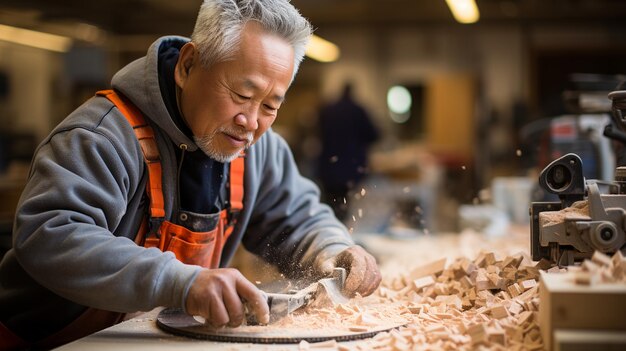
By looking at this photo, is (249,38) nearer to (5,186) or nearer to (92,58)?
(5,186)

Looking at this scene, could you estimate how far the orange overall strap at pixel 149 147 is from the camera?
202cm

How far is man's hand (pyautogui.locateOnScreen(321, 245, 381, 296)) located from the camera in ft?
6.86

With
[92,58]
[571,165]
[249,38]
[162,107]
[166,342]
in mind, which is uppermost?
[92,58]

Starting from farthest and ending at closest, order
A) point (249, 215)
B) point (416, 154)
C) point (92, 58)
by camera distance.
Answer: point (92, 58), point (416, 154), point (249, 215)

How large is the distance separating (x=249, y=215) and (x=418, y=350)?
0.99 meters

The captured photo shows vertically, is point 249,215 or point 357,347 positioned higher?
point 249,215

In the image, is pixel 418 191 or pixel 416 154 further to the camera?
pixel 416 154

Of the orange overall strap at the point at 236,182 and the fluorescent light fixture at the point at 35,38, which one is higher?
the fluorescent light fixture at the point at 35,38

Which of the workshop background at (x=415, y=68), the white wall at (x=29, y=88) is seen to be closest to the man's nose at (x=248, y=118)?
the workshop background at (x=415, y=68)

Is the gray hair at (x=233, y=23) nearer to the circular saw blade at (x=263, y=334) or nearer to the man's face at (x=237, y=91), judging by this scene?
the man's face at (x=237, y=91)

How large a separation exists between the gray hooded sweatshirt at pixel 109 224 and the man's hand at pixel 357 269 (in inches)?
2.6

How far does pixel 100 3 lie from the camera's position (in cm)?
941

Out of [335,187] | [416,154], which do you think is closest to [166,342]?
[335,187]

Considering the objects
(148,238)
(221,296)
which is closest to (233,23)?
(148,238)
